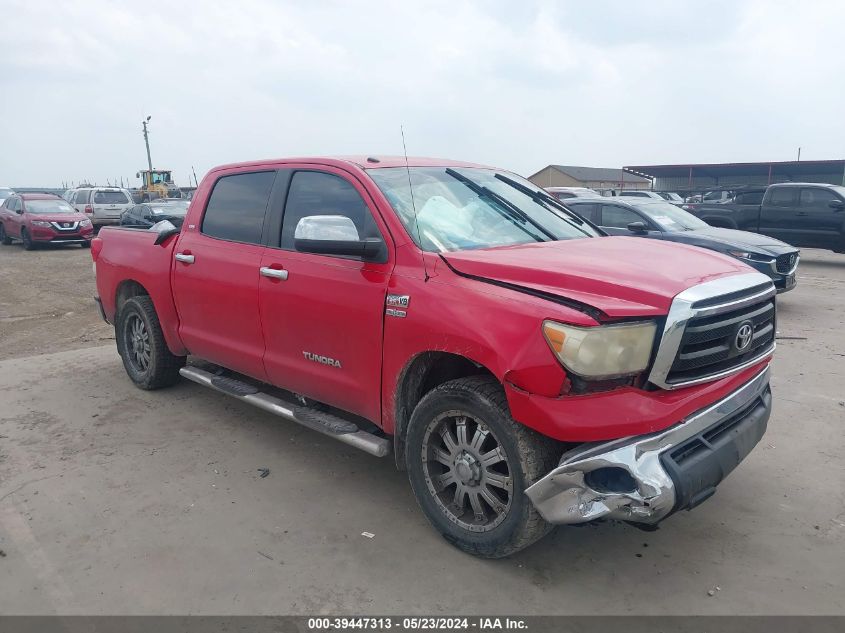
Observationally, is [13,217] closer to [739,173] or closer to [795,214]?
[795,214]

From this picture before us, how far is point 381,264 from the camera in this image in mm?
3379

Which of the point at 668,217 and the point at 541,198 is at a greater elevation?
the point at 541,198

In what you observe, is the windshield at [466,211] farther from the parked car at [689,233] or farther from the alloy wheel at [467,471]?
the parked car at [689,233]

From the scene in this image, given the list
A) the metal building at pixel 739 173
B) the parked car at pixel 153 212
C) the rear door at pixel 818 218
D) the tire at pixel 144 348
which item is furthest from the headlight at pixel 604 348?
the metal building at pixel 739 173

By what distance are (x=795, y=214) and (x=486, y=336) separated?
1364cm

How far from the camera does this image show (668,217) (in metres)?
9.89

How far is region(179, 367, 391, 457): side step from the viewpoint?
11.6 feet

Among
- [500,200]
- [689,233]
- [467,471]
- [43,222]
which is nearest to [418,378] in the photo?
[467,471]

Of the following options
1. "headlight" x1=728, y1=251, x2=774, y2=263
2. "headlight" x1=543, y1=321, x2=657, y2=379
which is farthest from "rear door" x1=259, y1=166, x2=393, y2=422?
"headlight" x1=728, y1=251, x2=774, y2=263

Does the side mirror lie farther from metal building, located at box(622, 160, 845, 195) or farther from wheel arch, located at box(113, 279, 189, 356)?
metal building, located at box(622, 160, 845, 195)

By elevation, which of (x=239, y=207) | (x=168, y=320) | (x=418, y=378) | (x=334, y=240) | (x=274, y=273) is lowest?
(x=168, y=320)

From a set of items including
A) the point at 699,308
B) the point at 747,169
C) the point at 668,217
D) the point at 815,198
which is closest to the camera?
the point at 699,308

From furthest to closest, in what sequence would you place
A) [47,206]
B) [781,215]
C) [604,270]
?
[47,206] < [781,215] < [604,270]

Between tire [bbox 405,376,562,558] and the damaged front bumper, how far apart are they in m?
0.16
